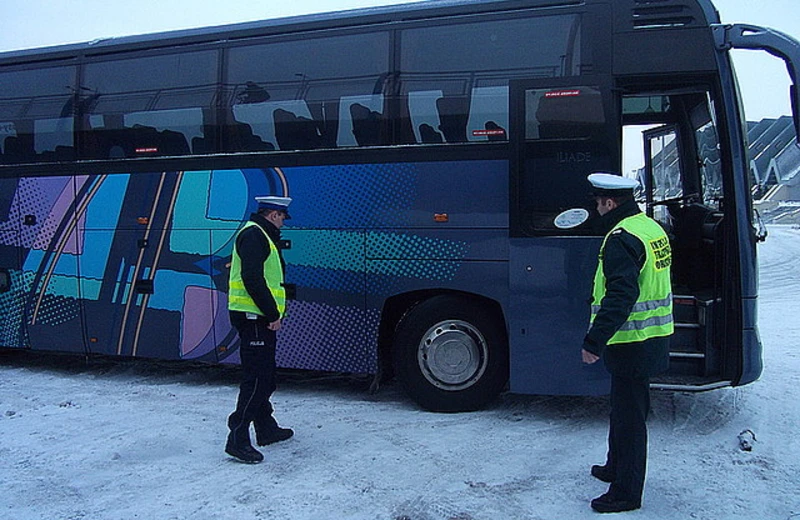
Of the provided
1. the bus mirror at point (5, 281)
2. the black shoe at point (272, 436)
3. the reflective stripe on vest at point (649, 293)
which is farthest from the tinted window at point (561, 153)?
the bus mirror at point (5, 281)

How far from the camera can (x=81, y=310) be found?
766 centimetres

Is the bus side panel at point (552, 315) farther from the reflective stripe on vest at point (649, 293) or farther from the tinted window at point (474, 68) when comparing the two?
the reflective stripe on vest at point (649, 293)

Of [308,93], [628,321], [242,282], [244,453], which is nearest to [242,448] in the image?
[244,453]

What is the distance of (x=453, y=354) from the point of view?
247 inches

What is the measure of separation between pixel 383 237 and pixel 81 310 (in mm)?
3736

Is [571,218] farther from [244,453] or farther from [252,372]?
[244,453]

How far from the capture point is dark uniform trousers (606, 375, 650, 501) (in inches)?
161

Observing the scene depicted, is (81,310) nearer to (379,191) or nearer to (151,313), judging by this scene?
(151,313)

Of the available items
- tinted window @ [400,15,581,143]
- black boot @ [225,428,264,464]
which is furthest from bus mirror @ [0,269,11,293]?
tinted window @ [400,15,581,143]

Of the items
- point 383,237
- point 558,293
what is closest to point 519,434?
point 558,293

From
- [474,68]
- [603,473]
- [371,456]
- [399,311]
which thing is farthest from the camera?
[399,311]

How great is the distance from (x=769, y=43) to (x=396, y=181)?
127 inches

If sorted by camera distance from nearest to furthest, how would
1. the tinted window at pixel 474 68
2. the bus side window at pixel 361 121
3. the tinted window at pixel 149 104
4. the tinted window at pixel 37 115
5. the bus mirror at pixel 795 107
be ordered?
the bus mirror at pixel 795 107, the tinted window at pixel 474 68, the bus side window at pixel 361 121, the tinted window at pixel 149 104, the tinted window at pixel 37 115

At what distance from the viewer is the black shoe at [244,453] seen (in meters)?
5.03
